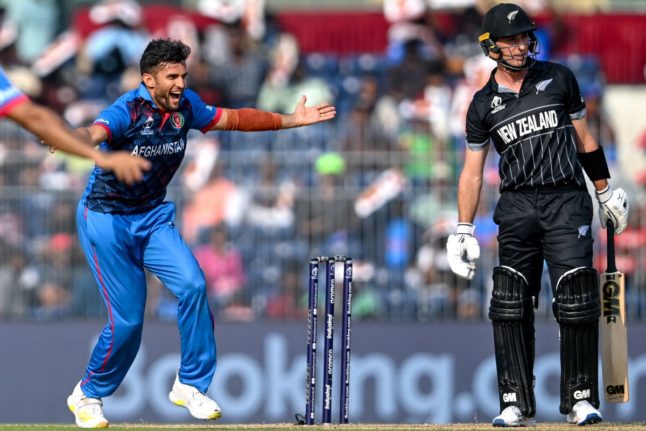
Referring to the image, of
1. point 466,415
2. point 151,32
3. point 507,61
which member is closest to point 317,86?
→ point 151,32

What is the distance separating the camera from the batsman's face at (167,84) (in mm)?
7633

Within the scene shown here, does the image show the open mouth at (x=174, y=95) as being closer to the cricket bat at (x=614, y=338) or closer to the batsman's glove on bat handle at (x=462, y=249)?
the batsman's glove on bat handle at (x=462, y=249)

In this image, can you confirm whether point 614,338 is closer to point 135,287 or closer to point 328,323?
point 328,323

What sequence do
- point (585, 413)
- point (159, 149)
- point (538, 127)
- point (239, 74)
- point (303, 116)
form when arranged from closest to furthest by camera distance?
point (585, 413), point (538, 127), point (159, 149), point (303, 116), point (239, 74)

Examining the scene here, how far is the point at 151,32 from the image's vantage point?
15.1 meters

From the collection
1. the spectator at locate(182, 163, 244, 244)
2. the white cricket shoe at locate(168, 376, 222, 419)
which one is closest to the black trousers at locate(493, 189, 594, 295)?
the white cricket shoe at locate(168, 376, 222, 419)

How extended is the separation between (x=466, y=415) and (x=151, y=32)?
6.23m

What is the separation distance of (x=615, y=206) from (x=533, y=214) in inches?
22.5

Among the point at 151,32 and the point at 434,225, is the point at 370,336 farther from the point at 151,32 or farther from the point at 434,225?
the point at 151,32

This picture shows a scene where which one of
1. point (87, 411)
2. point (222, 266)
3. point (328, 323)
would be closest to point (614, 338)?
point (328, 323)

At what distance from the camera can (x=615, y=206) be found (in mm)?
7906

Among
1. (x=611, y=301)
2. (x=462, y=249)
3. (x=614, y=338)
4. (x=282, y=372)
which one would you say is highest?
(x=462, y=249)

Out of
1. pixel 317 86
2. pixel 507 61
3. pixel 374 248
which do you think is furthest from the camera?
pixel 317 86

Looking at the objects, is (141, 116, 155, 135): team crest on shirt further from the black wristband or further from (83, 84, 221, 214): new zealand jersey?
the black wristband
